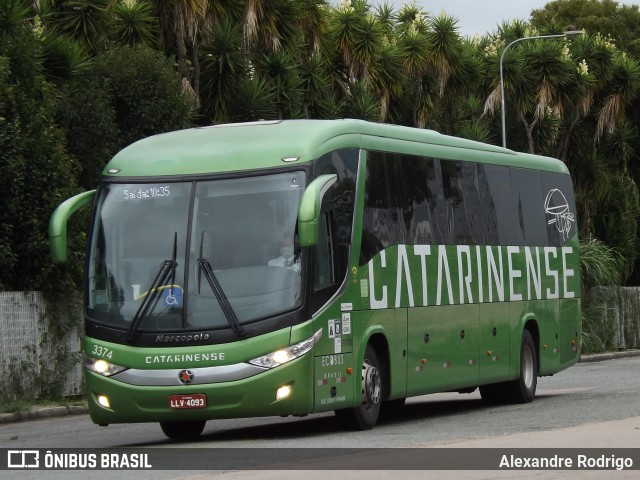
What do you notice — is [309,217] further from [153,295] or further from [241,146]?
[153,295]

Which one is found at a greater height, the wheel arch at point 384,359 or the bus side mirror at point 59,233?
the bus side mirror at point 59,233

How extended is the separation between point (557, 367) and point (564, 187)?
289cm

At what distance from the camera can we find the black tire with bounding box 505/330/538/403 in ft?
68.7

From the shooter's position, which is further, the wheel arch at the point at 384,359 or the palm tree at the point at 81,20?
the palm tree at the point at 81,20

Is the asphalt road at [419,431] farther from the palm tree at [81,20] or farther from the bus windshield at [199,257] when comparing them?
the palm tree at [81,20]

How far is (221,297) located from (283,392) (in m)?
1.10

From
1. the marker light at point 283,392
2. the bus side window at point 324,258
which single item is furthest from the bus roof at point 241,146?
the marker light at point 283,392

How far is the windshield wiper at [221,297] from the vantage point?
574 inches

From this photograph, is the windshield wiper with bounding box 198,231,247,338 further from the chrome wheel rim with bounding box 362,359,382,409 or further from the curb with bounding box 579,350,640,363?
the curb with bounding box 579,350,640,363

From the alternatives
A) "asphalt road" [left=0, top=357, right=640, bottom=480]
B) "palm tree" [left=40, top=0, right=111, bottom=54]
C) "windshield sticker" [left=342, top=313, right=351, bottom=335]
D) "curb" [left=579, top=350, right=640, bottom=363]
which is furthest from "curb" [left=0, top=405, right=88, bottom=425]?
"curb" [left=579, top=350, right=640, bottom=363]

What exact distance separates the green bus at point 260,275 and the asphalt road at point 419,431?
1.67 ft

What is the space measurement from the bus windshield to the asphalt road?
→ 1.35m

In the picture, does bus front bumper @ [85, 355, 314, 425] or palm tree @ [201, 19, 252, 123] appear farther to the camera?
palm tree @ [201, 19, 252, 123]

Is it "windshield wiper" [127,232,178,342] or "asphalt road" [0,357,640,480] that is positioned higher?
"windshield wiper" [127,232,178,342]
